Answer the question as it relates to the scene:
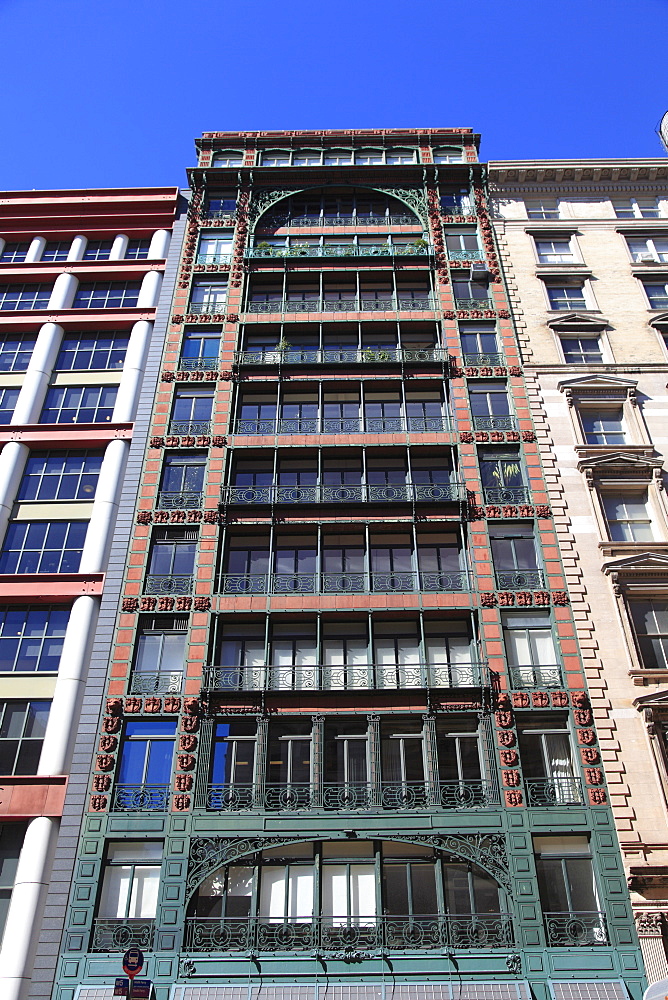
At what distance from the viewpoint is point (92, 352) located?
3469cm

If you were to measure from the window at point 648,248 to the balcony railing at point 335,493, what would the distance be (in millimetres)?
16794

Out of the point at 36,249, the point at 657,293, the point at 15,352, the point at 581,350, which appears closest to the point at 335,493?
the point at 581,350

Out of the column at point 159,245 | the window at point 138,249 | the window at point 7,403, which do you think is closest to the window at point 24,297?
the window at point 138,249

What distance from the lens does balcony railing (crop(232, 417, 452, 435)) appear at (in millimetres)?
31422

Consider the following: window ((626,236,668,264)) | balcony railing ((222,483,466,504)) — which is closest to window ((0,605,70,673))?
balcony railing ((222,483,466,504))

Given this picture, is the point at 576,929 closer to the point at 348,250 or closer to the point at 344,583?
the point at 344,583

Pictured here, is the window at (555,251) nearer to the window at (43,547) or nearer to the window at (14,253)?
the window at (43,547)

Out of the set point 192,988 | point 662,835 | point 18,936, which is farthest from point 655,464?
point 18,936

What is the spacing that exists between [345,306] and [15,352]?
598 inches

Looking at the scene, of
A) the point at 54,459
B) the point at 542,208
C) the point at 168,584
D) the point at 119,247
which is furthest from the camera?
the point at 542,208

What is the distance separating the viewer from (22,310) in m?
36.2

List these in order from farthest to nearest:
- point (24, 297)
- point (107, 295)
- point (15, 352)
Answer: point (24, 297) < point (107, 295) < point (15, 352)

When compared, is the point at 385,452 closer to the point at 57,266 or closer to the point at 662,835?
the point at 662,835

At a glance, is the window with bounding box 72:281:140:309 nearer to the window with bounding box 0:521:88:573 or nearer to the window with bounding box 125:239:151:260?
the window with bounding box 125:239:151:260
